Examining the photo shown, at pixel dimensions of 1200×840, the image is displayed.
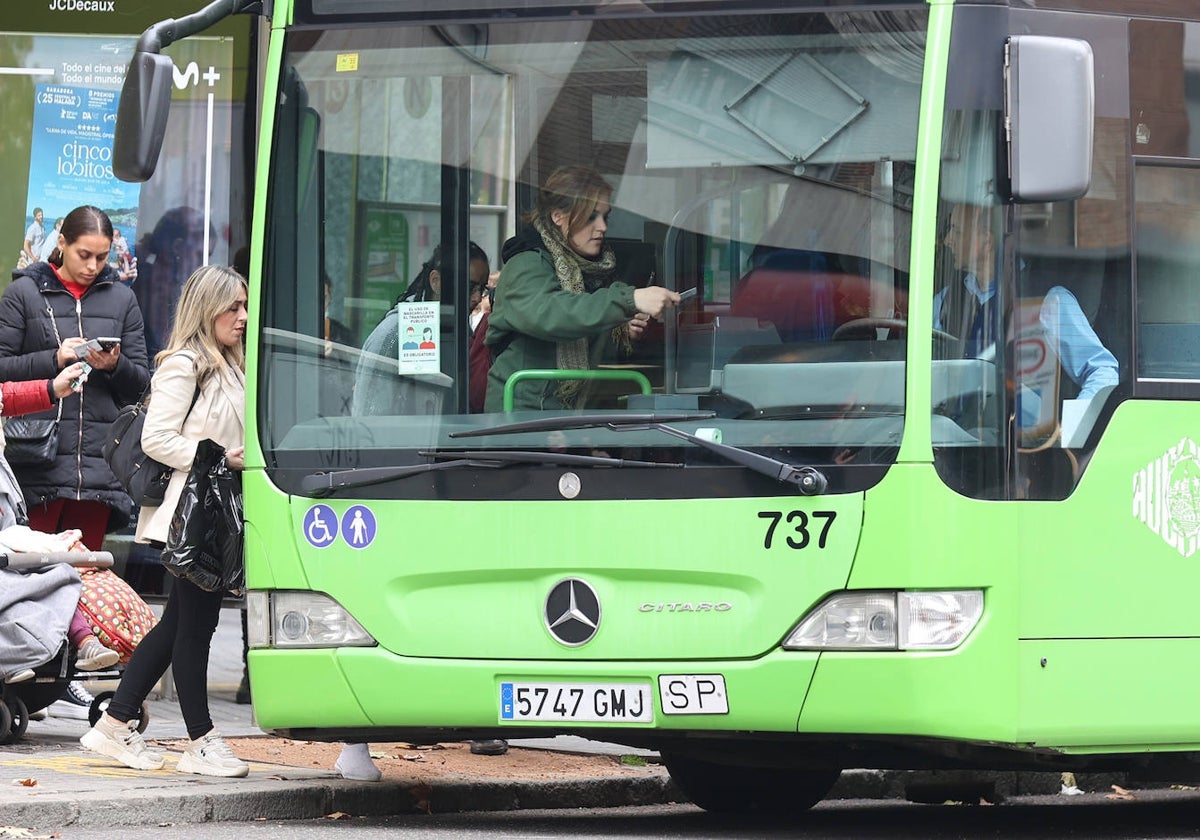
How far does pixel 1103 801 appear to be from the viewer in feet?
34.3

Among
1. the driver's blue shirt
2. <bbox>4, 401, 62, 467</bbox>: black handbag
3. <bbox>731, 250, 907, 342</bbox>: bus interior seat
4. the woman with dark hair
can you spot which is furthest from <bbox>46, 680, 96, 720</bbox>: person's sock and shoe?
the driver's blue shirt

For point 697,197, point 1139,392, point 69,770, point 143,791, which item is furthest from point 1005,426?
point 69,770

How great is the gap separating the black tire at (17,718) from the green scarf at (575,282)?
317cm

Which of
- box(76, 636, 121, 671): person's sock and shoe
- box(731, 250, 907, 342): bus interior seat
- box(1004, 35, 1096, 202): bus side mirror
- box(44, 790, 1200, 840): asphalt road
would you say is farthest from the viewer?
box(76, 636, 121, 671): person's sock and shoe

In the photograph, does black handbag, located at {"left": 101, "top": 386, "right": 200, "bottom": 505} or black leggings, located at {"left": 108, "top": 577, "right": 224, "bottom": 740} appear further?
black handbag, located at {"left": 101, "top": 386, "right": 200, "bottom": 505}

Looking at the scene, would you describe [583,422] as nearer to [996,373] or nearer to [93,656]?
[996,373]

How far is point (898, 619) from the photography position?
23.5 ft

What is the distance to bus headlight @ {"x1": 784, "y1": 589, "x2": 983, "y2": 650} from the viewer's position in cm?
716

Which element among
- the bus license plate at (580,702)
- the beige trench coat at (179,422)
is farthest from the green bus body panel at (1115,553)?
the beige trench coat at (179,422)

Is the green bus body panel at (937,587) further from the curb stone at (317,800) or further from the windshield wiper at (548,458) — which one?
the curb stone at (317,800)

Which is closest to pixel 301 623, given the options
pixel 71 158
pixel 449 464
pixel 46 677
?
pixel 449 464

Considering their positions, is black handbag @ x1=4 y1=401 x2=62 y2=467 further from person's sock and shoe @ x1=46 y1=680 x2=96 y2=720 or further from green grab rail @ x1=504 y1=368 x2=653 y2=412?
green grab rail @ x1=504 y1=368 x2=653 y2=412

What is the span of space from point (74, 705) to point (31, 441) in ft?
3.98

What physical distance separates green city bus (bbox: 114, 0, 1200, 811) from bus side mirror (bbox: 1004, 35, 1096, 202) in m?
0.01
